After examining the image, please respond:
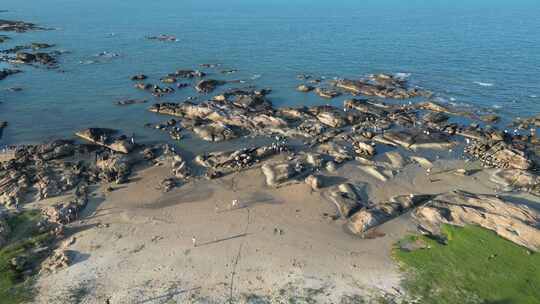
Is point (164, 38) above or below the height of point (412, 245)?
above

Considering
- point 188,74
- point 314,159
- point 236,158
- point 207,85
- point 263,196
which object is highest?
point 188,74

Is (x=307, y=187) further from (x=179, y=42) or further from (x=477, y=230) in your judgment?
(x=179, y=42)

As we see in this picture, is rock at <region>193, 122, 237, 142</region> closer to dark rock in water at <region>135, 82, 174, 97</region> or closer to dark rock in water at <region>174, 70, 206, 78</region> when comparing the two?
dark rock in water at <region>135, 82, 174, 97</region>

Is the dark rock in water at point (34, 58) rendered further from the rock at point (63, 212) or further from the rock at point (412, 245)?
the rock at point (412, 245)

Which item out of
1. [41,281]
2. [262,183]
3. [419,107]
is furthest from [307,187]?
[419,107]

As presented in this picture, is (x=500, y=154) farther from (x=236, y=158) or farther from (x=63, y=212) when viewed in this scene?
(x=63, y=212)

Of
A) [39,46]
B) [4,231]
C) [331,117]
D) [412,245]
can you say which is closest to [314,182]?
[412,245]

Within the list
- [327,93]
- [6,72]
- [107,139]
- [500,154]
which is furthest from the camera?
[6,72]

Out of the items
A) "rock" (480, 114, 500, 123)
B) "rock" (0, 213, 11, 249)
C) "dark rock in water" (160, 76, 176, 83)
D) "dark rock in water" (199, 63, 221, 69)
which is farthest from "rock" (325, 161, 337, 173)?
"dark rock in water" (199, 63, 221, 69)
